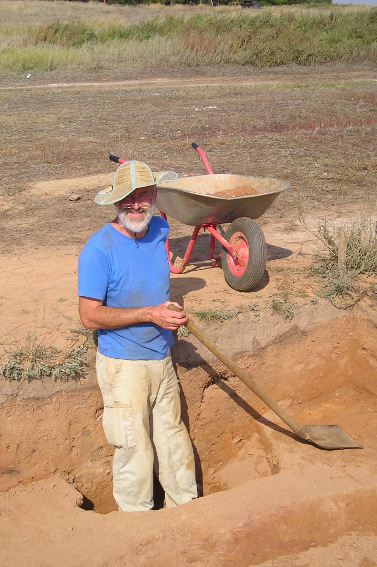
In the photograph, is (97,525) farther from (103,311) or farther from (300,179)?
(300,179)

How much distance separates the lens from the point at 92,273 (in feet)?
11.3

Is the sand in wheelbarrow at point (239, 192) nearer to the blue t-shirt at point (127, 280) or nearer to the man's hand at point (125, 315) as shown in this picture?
the blue t-shirt at point (127, 280)

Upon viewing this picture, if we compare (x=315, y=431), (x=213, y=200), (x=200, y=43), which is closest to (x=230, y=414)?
(x=315, y=431)

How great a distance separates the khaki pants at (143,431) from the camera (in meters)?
3.74

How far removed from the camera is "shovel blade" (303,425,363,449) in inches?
175

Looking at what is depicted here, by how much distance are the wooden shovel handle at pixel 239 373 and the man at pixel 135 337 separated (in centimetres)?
18

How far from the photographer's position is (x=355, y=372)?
214 inches

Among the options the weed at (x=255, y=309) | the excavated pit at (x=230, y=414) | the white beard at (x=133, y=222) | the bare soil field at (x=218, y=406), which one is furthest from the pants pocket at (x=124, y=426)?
the weed at (x=255, y=309)

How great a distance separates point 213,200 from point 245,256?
57 cm

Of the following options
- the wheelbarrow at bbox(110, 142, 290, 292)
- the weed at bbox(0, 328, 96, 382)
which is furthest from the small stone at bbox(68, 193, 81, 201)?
the weed at bbox(0, 328, 96, 382)

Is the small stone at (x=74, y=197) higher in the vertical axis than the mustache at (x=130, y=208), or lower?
lower

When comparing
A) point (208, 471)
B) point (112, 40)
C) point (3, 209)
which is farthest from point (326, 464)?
point (112, 40)

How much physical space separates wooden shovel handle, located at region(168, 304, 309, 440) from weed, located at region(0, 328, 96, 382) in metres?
0.90

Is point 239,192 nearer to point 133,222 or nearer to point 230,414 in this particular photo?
point 230,414
